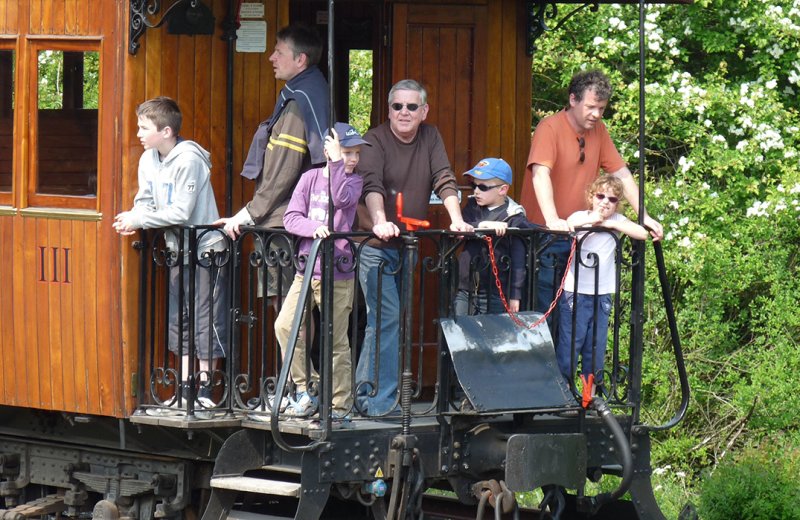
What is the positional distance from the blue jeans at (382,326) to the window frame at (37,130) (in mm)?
1489

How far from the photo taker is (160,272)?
27.2 feet

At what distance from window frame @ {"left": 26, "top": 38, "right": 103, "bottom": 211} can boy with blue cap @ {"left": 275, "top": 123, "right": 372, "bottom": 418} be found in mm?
1173

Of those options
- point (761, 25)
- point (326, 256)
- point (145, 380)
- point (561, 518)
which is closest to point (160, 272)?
point (145, 380)

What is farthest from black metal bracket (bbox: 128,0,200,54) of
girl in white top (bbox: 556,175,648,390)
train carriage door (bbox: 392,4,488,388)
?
girl in white top (bbox: 556,175,648,390)

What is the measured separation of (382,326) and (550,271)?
113 centimetres

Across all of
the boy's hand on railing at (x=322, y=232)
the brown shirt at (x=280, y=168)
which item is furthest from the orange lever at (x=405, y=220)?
the brown shirt at (x=280, y=168)

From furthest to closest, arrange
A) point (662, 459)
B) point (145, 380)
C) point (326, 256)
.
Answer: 1. point (662, 459)
2. point (145, 380)
3. point (326, 256)

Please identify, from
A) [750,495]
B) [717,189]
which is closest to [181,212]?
[750,495]

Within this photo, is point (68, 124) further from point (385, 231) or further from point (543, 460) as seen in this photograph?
point (543, 460)

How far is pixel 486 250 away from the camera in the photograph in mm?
8156

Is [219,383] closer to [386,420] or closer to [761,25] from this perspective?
[386,420]

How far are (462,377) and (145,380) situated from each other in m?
1.70

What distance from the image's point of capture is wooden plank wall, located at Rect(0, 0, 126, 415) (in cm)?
820

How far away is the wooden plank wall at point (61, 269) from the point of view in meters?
8.20
